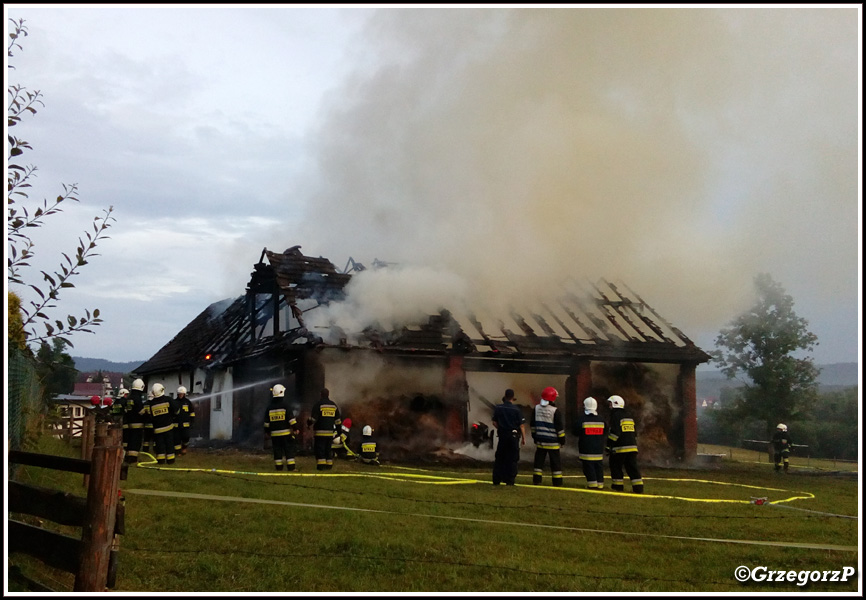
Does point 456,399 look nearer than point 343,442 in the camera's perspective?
No

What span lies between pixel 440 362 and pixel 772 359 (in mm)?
17562

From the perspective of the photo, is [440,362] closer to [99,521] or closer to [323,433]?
[323,433]

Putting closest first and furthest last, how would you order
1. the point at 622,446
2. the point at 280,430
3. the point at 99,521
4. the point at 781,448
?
the point at 99,521, the point at 622,446, the point at 280,430, the point at 781,448

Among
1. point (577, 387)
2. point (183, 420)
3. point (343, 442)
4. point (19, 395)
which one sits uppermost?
point (19, 395)

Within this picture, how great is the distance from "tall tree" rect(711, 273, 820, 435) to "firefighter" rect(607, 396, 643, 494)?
2047 centimetres

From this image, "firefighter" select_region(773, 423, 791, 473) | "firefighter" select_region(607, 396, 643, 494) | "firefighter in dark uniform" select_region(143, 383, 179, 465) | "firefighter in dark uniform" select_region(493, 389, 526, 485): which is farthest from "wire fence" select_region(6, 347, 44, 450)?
"firefighter" select_region(773, 423, 791, 473)

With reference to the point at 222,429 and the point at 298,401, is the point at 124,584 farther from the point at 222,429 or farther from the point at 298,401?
the point at 222,429

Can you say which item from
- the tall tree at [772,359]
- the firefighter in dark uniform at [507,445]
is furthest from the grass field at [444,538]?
the tall tree at [772,359]

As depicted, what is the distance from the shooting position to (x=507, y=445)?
13.6m

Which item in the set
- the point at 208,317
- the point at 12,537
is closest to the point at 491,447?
the point at 12,537

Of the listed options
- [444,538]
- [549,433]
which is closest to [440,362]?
[549,433]

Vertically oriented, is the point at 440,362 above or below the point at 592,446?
above

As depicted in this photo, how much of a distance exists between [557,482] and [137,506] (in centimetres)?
738

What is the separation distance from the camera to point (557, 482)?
557 inches
